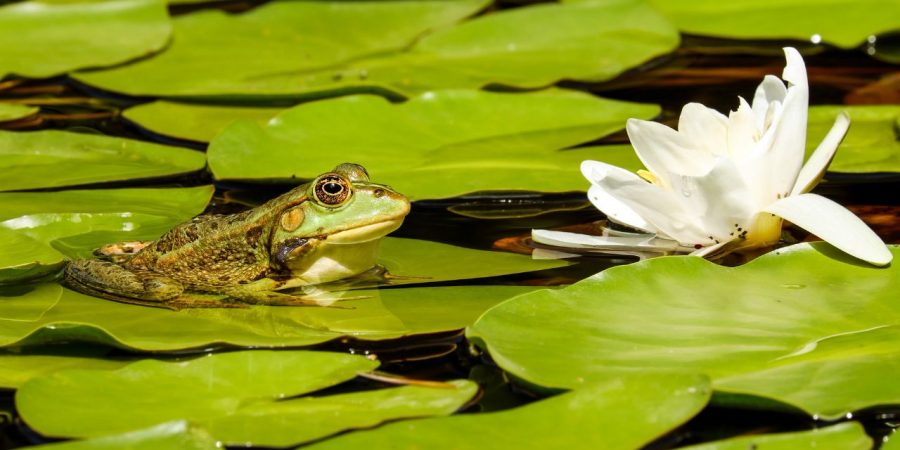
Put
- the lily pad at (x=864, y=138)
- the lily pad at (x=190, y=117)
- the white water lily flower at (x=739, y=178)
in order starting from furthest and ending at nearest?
the lily pad at (x=190, y=117) → the lily pad at (x=864, y=138) → the white water lily flower at (x=739, y=178)

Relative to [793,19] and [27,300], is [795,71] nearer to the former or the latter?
[27,300]

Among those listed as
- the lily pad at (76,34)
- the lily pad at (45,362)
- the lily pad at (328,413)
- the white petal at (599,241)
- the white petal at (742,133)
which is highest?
the lily pad at (76,34)

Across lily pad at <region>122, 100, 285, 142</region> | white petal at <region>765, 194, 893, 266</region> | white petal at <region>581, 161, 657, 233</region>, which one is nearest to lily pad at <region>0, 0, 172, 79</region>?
lily pad at <region>122, 100, 285, 142</region>

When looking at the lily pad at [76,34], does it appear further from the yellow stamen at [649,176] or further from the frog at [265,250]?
the yellow stamen at [649,176]

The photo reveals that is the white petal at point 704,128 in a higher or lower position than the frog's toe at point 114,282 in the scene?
higher

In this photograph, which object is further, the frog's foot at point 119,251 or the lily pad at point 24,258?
the frog's foot at point 119,251

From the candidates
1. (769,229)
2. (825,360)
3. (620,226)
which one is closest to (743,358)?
(825,360)

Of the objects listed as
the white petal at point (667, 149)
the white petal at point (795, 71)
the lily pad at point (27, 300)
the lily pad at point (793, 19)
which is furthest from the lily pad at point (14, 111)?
the lily pad at point (793, 19)
